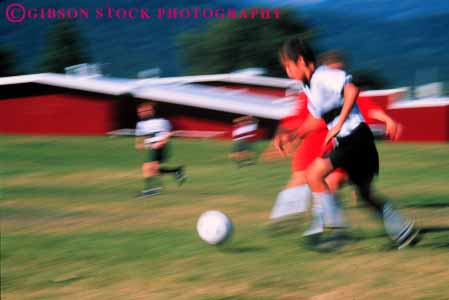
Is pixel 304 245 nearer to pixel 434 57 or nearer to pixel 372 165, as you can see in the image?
pixel 372 165

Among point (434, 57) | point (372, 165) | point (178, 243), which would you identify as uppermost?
point (372, 165)

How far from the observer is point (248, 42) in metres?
79.3

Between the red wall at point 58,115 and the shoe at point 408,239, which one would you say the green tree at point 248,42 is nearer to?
the red wall at point 58,115

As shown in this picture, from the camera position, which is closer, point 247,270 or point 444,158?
point 247,270

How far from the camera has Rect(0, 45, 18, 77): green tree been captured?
238 ft

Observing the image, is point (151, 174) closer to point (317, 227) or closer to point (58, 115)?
point (317, 227)

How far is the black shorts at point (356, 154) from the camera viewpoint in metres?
6.84

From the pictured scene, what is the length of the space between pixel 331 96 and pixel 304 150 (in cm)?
201

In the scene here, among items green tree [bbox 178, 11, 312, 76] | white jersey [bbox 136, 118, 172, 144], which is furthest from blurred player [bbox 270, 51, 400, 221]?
green tree [bbox 178, 11, 312, 76]

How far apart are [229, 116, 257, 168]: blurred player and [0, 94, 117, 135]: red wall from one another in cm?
1010

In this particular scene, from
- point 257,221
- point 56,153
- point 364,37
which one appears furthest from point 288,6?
point 257,221

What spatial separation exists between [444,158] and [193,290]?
45.6 feet

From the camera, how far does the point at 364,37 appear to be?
11744 cm

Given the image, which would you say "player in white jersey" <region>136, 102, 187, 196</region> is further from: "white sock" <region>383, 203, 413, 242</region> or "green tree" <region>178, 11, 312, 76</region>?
"green tree" <region>178, 11, 312, 76</region>
